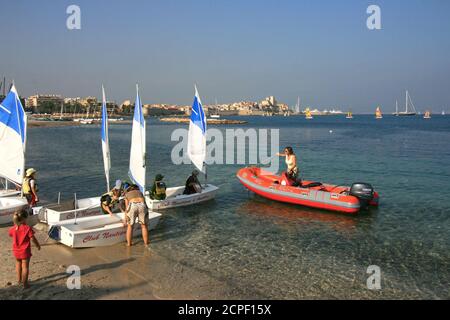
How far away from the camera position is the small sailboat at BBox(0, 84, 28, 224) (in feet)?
39.9

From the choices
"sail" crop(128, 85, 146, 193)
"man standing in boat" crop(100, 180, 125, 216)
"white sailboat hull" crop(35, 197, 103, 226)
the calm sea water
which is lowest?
the calm sea water

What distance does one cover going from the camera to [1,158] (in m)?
12.6

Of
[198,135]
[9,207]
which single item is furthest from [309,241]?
[9,207]

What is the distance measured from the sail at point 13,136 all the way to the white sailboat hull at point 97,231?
3623 mm

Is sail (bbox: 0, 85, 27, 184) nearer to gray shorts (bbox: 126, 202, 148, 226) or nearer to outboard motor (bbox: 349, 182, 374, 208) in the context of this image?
gray shorts (bbox: 126, 202, 148, 226)

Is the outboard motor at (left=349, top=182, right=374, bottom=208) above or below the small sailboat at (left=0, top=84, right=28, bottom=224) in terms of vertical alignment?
below

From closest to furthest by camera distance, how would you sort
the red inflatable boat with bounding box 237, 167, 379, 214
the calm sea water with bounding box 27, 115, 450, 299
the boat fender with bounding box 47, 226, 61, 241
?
the calm sea water with bounding box 27, 115, 450, 299 → the boat fender with bounding box 47, 226, 61, 241 → the red inflatable boat with bounding box 237, 167, 379, 214

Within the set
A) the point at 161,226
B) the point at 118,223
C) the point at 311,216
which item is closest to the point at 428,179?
the point at 311,216

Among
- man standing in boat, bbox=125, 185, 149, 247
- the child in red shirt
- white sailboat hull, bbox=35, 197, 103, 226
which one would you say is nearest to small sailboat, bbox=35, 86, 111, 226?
white sailboat hull, bbox=35, 197, 103, 226

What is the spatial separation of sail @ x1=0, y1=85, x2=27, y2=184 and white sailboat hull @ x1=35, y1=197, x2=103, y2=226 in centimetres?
204

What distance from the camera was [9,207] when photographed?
37.6 ft
